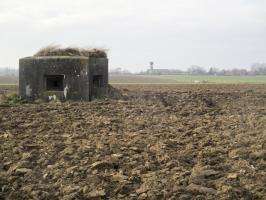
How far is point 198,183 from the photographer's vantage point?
574 centimetres

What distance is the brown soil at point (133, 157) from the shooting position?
566 centimetres

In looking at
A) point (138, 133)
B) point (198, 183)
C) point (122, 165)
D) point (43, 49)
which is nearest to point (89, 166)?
point (122, 165)

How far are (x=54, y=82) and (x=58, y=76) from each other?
1.54ft

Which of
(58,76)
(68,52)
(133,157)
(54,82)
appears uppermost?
(68,52)

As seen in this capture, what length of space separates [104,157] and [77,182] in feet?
3.32

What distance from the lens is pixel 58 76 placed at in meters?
15.1

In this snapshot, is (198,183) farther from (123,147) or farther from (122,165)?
(123,147)

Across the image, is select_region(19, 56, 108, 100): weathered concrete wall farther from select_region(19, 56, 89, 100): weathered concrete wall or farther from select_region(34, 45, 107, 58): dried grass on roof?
select_region(34, 45, 107, 58): dried grass on roof

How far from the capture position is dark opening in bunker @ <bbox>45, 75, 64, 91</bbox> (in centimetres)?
1512

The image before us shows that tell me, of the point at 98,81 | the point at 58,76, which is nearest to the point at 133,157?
the point at 58,76

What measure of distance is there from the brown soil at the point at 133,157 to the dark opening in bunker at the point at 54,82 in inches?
169

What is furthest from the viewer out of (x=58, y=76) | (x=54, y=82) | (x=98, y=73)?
(x=98, y=73)

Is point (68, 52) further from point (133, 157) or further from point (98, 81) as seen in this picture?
point (133, 157)

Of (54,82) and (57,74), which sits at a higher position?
(57,74)
